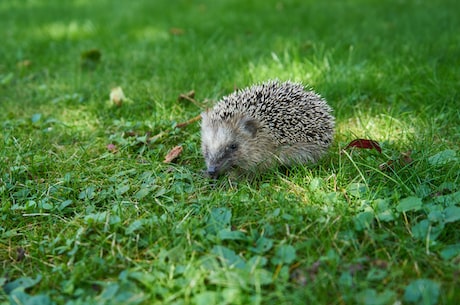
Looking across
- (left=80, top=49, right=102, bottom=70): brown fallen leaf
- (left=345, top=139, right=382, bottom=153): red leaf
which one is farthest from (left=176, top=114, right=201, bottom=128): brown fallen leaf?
(left=80, top=49, right=102, bottom=70): brown fallen leaf

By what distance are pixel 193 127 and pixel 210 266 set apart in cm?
206

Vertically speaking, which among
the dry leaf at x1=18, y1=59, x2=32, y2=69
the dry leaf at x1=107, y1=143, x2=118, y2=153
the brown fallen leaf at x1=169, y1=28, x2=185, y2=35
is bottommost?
the brown fallen leaf at x1=169, y1=28, x2=185, y2=35

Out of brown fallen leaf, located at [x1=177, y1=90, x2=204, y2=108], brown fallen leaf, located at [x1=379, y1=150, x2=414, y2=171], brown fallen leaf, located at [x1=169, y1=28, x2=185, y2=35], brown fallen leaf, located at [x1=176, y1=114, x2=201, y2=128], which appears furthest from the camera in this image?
brown fallen leaf, located at [x1=169, y1=28, x2=185, y2=35]

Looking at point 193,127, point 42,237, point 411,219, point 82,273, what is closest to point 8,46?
point 193,127

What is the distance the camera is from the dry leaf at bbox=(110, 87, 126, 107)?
4781 mm

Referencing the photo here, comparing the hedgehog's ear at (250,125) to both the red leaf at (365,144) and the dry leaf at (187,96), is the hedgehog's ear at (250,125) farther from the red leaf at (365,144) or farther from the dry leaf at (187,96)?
the dry leaf at (187,96)

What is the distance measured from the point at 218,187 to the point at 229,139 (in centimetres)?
50

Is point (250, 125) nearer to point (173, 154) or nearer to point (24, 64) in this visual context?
point (173, 154)

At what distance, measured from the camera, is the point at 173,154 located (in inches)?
148

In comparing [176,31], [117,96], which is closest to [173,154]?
[117,96]

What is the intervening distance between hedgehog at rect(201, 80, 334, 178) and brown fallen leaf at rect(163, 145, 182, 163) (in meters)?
0.19

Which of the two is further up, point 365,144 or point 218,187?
point 365,144

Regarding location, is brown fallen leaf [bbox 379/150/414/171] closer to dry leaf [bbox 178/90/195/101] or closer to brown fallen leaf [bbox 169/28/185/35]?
dry leaf [bbox 178/90/195/101]

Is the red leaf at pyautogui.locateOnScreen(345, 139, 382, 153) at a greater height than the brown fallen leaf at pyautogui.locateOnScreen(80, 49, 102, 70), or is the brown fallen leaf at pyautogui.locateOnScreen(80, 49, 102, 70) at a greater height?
the red leaf at pyautogui.locateOnScreen(345, 139, 382, 153)
